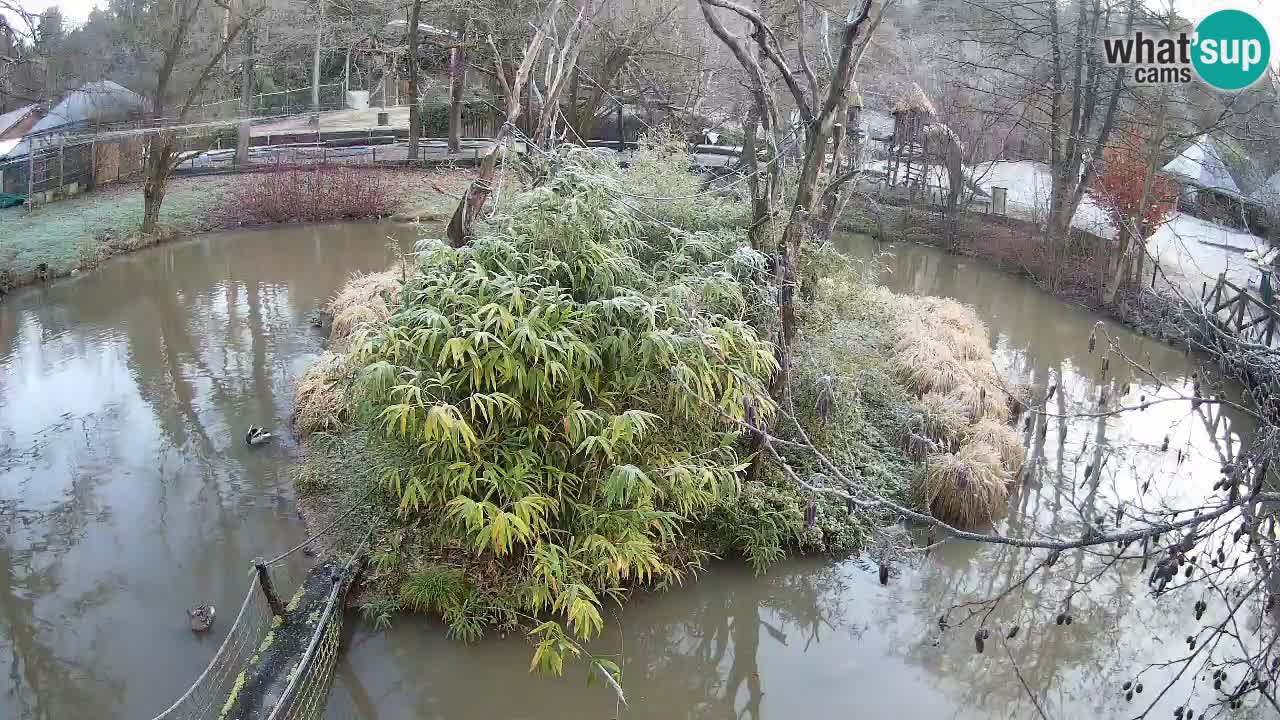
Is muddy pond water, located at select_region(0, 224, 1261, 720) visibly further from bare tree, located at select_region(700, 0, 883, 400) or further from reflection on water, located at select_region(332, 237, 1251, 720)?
bare tree, located at select_region(700, 0, 883, 400)

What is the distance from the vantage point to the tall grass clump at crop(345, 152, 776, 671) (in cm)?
546

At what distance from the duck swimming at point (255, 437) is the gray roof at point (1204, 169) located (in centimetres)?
1036

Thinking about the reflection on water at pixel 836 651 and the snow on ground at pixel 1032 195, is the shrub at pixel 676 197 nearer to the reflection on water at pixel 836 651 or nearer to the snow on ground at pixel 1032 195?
the reflection on water at pixel 836 651

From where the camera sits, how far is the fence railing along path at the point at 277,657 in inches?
193

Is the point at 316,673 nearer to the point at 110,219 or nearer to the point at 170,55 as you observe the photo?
the point at 110,219

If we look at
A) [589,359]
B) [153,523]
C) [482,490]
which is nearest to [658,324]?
[589,359]

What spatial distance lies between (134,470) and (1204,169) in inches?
574

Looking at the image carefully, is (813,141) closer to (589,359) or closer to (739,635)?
(589,359)

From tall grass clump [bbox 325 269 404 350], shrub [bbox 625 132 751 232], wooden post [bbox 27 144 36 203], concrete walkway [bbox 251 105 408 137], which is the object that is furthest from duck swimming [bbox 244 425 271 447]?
concrete walkway [bbox 251 105 408 137]

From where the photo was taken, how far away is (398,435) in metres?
5.83

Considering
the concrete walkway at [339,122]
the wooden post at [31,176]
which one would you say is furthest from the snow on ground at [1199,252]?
the concrete walkway at [339,122]

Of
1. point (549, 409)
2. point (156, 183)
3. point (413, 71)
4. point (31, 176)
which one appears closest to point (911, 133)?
point (413, 71)

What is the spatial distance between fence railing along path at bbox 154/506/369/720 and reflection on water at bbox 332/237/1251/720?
248mm

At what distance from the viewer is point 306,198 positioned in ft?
55.3
